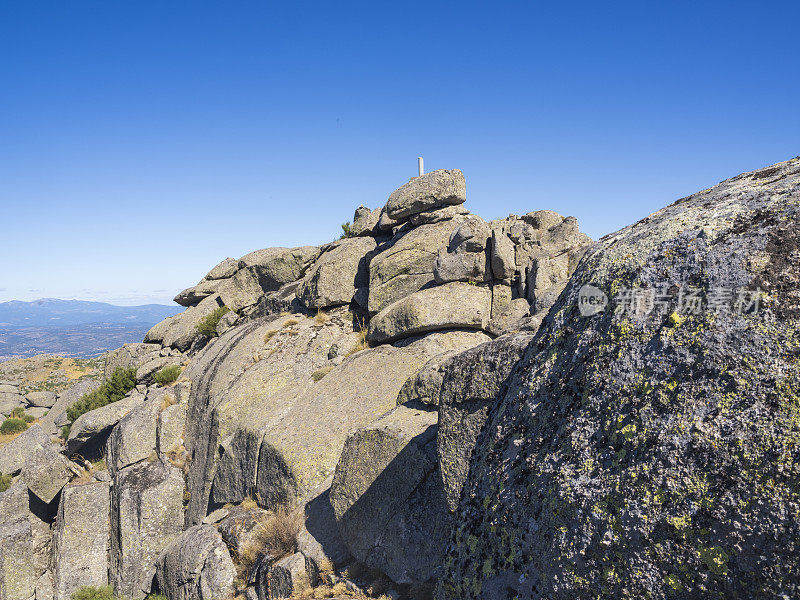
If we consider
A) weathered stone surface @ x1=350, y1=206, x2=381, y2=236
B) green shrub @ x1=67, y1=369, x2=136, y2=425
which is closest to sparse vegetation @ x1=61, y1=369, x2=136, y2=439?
green shrub @ x1=67, y1=369, x2=136, y2=425

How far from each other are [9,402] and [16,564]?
122ft

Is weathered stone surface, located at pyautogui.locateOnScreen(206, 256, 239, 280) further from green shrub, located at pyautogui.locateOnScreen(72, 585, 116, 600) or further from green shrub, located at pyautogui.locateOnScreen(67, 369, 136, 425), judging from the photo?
green shrub, located at pyautogui.locateOnScreen(72, 585, 116, 600)

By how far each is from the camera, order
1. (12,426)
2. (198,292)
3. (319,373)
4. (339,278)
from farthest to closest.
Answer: (12,426) < (198,292) < (339,278) < (319,373)

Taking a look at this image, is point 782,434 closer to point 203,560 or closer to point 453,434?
point 453,434

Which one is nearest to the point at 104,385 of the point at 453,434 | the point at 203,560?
the point at 203,560

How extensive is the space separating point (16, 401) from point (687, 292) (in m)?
59.8

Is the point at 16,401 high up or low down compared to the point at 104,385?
down

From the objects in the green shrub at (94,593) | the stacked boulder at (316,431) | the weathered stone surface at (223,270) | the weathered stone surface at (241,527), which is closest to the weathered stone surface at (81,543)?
the stacked boulder at (316,431)

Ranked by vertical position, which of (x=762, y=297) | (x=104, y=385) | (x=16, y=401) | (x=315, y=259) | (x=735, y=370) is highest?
(x=315, y=259)

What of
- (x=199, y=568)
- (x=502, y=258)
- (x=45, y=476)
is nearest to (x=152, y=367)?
(x=45, y=476)

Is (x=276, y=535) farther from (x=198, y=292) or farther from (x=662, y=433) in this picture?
(x=198, y=292)

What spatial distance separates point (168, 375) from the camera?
25.2 meters

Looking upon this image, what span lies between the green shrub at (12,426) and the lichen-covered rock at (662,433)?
4936 cm

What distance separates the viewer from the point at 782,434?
255cm
